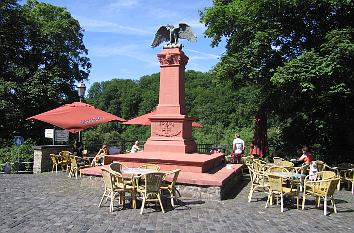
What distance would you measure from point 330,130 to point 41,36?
62.9 ft

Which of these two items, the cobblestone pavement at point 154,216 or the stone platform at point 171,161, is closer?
the cobblestone pavement at point 154,216

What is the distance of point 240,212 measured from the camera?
7.68 metres

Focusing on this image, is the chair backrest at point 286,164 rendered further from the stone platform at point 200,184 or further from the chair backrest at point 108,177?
the chair backrest at point 108,177

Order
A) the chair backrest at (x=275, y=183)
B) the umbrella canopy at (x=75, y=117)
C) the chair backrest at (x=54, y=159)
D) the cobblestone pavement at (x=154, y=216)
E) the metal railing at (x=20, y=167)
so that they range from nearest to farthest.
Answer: the cobblestone pavement at (x=154, y=216) → the chair backrest at (x=275, y=183) → the umbrella canopy at (x=75, y=117) → the chair backrest at (x=54, y=159) → the metal railing at (x=20, y=167)

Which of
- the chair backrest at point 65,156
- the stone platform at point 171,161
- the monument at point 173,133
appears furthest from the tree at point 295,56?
the chair backrest at point 65,156

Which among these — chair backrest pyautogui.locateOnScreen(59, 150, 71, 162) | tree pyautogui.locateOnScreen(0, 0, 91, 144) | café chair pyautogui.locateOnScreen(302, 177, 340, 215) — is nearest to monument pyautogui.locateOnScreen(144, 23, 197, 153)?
chair backrest pyautogui.locateOnScreen(59, 150, 71, 162)

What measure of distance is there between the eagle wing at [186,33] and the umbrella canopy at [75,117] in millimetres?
4154

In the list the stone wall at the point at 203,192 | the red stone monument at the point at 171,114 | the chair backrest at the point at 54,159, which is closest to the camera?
the stone wall at the point at 203,192

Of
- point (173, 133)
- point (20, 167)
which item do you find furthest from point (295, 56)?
point (20, 167)

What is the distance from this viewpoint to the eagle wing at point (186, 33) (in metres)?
12.4

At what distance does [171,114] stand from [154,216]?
529cm

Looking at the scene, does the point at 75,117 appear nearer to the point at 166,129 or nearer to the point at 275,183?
the point at 166,129

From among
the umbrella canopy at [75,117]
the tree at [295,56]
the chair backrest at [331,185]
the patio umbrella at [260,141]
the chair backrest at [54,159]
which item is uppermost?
the tree at [295,56]

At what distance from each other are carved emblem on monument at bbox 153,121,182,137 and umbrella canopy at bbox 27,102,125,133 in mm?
2409
